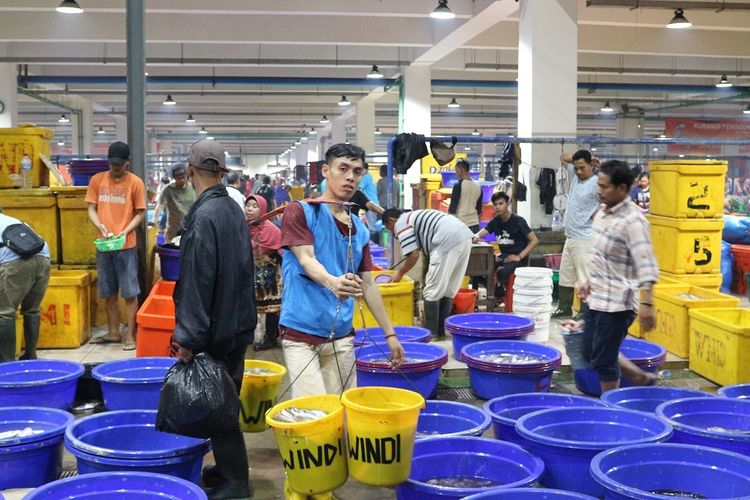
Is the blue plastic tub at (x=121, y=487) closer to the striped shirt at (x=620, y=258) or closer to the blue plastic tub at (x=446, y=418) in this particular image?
the blue plastic tub at (x=446, y=418)

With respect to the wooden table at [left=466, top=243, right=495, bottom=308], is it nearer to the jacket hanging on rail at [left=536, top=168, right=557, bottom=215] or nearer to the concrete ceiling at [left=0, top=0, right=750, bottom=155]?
the jacket hanging on rail at [left=536, top=168, right=557, bottom=215]

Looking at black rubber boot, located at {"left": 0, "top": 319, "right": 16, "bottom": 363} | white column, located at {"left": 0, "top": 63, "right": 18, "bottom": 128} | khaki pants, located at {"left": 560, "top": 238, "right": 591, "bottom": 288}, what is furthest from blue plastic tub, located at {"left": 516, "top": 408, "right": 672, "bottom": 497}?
white column, located at {"left": 0, "top": 63, "right": 18, "bottom": 128}

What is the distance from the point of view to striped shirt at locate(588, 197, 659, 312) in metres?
4.85

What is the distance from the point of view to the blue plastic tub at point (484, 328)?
21.4 ft

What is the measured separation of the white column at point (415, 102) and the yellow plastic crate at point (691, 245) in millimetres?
9505

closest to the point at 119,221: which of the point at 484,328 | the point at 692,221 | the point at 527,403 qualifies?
the point at 484,328

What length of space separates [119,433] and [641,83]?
1991cm

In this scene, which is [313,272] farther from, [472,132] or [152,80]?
[472,132]

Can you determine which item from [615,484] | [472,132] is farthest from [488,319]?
[472,132]

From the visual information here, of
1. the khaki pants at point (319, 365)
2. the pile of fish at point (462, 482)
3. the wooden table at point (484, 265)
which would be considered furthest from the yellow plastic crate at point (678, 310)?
the khaki pants at point (319, 365)

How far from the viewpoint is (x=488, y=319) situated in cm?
713

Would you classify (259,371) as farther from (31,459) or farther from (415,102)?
(415,102)

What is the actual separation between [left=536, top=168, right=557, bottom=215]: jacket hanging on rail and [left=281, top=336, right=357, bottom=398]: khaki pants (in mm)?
6186

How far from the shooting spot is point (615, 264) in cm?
496
